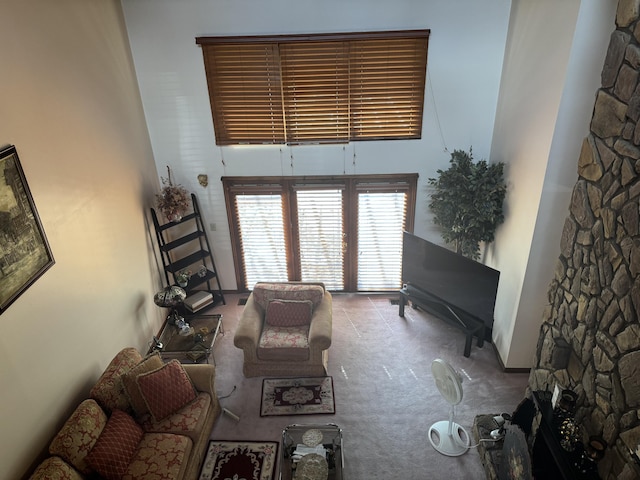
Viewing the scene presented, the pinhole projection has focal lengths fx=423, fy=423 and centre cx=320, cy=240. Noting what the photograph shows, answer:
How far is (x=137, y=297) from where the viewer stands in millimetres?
5141

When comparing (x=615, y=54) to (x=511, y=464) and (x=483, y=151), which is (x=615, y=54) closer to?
(x=483, y=151)

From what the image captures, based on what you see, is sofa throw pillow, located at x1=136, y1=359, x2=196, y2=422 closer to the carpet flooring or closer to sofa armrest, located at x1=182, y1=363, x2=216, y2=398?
sofa armrest, located at x1=182, y1=363, x2=216, y2=398

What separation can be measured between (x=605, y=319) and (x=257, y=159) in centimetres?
428

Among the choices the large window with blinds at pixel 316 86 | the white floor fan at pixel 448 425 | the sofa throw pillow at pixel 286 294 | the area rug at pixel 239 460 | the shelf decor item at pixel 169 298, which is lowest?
the area rug at pixel 239 460

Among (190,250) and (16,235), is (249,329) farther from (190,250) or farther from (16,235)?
(16,235)

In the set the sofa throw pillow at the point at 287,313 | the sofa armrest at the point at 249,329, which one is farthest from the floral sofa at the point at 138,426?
the sofa throw pillow at the point at 287,313

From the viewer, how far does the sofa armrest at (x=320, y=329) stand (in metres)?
4.72

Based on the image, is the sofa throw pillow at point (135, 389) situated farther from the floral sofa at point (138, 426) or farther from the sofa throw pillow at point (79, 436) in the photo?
the sofa throw pillow at point (79, 436)

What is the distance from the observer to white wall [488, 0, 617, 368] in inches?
136

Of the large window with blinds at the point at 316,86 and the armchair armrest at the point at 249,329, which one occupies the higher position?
the large window with blinds at the point at 316,86

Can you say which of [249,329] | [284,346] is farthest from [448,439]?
[249,329]

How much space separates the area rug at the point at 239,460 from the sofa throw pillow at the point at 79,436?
1042mm

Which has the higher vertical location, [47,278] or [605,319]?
[47,278]

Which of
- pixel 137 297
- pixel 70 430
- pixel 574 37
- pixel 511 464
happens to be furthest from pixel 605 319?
pixel 137 297
